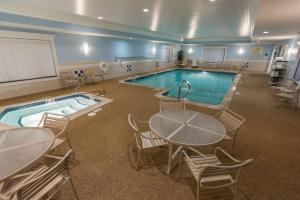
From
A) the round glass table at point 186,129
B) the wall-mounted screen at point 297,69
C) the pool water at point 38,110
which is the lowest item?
the pool water at point 38,110

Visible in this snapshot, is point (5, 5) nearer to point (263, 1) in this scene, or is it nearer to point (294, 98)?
point (263, 1)

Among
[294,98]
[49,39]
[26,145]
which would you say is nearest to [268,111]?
[294,98]

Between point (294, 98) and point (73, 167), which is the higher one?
point (294, 98)

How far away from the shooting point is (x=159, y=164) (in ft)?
7.13

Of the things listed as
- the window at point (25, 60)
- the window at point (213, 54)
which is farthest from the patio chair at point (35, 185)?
the window at point (213, 54)

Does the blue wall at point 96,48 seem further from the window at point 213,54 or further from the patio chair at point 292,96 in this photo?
the patio chair at point 292,96

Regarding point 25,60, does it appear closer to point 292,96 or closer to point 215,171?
point 215,171

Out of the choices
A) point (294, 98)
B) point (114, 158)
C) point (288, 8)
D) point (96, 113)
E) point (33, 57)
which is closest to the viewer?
point (114, 158)

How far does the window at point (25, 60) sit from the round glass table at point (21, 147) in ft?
14.8

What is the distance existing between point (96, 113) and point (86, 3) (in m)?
2.99

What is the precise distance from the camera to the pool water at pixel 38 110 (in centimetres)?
384

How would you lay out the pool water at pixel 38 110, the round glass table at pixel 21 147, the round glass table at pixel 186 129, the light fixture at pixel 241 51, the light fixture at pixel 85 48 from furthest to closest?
the light fixture at pixel 241 51 < the light fixture at pixel 85 48 < the pool water at pixel 38 110 < the round glass table at pixel 186 129 < the round glass table at pixel 21 147

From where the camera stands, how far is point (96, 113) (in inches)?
150

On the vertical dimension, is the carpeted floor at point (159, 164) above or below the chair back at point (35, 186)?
below
